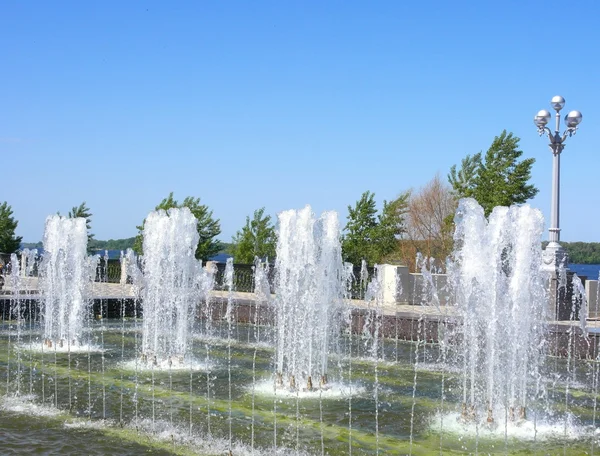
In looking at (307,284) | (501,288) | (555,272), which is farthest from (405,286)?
(501,288)

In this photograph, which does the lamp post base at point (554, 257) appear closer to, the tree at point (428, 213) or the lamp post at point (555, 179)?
the lamp post at point (555, 179)

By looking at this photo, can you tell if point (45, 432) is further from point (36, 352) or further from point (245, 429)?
point (36, 352)

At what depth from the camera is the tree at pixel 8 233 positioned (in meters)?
38.5

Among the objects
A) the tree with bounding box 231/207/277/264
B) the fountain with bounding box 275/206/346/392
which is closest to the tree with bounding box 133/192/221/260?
the tree with bounding box 231/207/277/264

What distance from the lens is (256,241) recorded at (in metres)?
36.4

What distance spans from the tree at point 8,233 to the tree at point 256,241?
479 inches

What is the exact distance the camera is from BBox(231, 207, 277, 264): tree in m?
35.9

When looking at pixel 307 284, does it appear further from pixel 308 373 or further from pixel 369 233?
pixel 369 233

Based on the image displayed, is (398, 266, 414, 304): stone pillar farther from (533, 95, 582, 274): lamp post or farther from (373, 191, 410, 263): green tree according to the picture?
(373, 191, 410, 263): green tree

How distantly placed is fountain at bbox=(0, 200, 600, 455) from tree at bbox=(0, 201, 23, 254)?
77.5 ft

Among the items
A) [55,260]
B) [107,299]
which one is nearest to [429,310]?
[107,299]

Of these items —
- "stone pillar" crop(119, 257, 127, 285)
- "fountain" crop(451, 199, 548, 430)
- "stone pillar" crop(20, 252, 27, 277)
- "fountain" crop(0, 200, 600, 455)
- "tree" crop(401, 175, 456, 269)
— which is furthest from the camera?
"tree" crop(401, 175, 456, 269)

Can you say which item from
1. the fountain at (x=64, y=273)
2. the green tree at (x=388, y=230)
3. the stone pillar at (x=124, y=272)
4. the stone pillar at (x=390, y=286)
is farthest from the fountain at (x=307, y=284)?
the green tree at (x=388, y=230)

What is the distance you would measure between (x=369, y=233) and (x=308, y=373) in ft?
79.6
